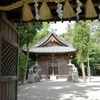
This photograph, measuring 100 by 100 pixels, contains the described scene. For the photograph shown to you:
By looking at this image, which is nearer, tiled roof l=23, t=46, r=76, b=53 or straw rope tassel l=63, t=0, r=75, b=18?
straw rope tassel l=63, t=0, r=75, b=18

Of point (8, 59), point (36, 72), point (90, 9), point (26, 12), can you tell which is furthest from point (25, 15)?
point (36, 72)

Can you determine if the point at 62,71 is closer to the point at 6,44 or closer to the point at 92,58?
the point at 92,58

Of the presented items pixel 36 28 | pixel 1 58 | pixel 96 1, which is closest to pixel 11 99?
pixel 1 58

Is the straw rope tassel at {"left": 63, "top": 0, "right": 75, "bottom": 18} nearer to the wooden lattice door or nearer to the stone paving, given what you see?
the wooden lattice door

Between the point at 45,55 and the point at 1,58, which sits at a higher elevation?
the point at 45,55

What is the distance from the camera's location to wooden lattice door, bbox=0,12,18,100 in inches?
161

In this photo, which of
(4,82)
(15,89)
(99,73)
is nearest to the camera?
(4,82)

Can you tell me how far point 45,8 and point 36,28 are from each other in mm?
11403

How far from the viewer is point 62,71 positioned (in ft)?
75.4

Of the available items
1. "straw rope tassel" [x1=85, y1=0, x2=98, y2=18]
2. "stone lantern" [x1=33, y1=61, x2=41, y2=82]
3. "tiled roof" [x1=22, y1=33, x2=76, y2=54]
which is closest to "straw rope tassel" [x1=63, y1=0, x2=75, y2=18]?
"straw rope tassel" [x1=85, y1=0, x2=98, y2=18]

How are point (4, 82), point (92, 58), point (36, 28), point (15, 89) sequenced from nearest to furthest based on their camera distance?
point (4, 82)
point (15, 89)
point (36, 28)
point (92, 58)

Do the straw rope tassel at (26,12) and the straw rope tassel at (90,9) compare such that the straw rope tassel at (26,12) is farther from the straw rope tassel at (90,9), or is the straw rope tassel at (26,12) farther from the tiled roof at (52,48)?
the tiled roof at (52,48)

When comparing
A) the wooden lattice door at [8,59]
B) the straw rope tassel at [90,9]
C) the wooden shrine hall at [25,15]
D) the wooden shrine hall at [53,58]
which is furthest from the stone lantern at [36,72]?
the straw rope tassel at [90,9]

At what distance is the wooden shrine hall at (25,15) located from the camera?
3.89 meters
